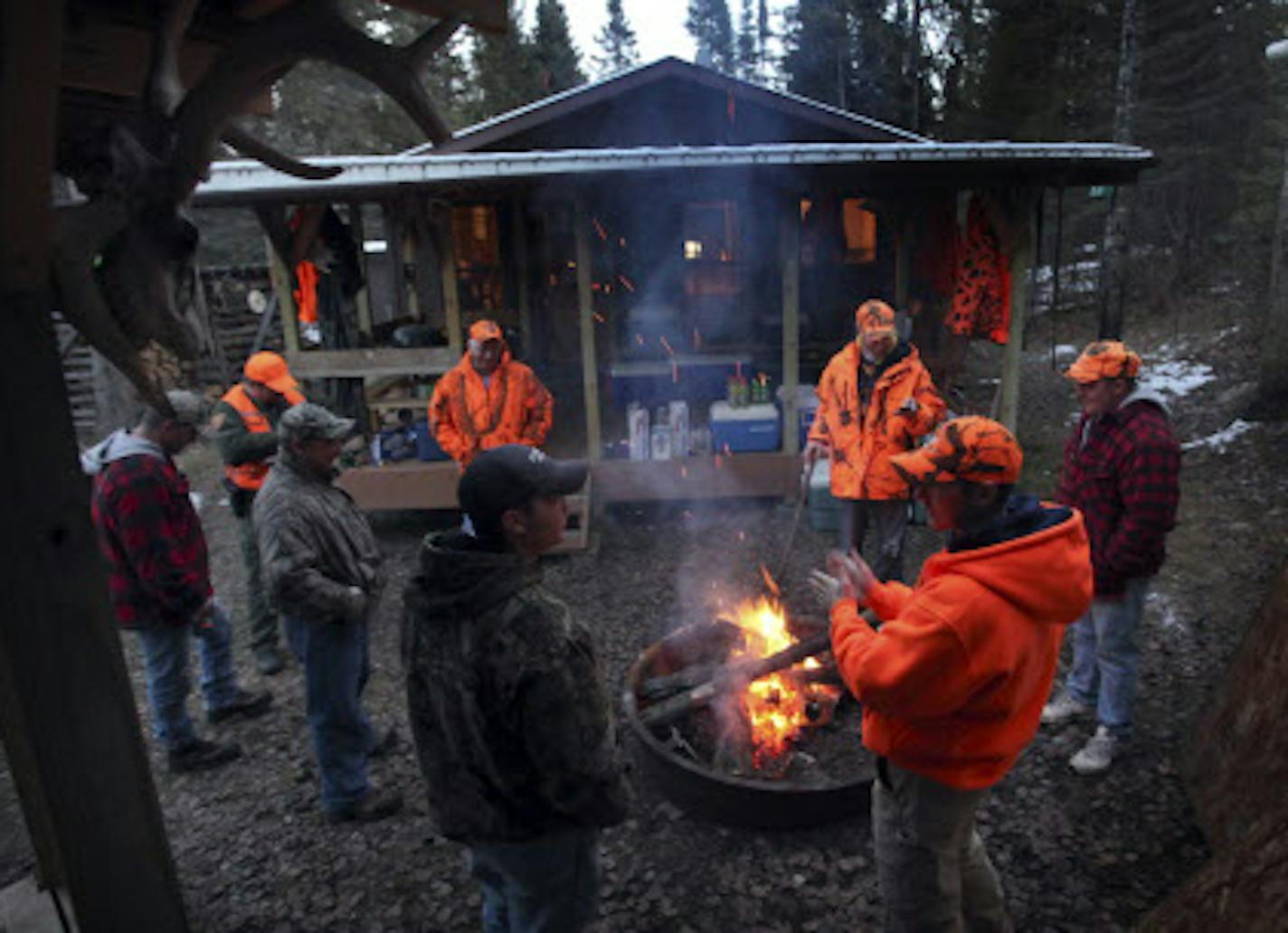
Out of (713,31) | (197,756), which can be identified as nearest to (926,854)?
(197,756)

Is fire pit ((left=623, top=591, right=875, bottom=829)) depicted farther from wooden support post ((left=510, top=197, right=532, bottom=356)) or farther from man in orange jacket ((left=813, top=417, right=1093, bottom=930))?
wooden support post ((left=510, top=197, right=532, bottom=356))

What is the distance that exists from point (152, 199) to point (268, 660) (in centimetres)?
462

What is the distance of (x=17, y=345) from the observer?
5.93 ft

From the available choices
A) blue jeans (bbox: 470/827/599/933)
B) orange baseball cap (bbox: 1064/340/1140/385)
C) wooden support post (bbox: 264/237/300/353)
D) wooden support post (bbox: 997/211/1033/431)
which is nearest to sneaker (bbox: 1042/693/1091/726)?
orange baseball cap (bbox: 1064/340/1140/385)

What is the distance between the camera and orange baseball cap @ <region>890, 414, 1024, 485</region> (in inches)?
92.0

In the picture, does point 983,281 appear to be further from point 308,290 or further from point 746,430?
point 308,290

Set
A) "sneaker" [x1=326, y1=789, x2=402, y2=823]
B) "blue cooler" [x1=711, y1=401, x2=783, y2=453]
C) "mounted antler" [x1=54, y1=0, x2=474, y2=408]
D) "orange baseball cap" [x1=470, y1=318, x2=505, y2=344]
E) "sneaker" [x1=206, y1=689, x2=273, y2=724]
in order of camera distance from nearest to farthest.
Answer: "mounted antler" [x1=54, y1=0, x2=474, y2=408] → "sneaker" [x1=326, y1=789, x2=402, y2=823] → "sneaker" [x1=206, y1=689, x2=273, y2=724] → "orange baseball cap" [x1=470, y1=318, x2=505, y2=344] → "blue cooler" [x1=711, y1=401, x2=783, y2=453]

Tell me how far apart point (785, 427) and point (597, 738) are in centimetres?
664

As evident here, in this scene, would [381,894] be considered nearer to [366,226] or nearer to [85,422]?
[85,422]

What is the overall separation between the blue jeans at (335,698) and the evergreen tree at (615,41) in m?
51.1

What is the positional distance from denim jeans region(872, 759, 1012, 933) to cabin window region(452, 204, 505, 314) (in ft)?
30.9

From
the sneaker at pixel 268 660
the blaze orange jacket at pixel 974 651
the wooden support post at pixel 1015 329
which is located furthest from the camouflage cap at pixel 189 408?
the wooden support post at pixel 1015 329

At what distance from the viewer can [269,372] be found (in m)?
5.56

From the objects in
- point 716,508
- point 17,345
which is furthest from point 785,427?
point 17,345
